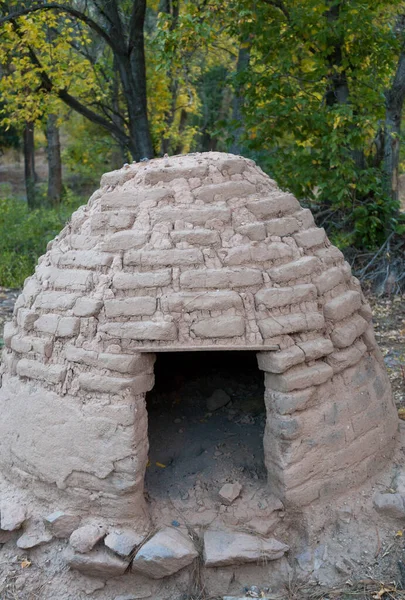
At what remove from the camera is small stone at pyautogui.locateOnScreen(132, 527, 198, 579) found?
3127mm

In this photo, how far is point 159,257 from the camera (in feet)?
10.9

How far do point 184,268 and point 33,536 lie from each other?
175cm

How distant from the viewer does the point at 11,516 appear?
3.38 metres

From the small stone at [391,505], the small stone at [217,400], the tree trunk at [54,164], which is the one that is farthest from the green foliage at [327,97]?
the tree trunk at [54,164]

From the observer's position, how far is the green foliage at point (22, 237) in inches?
364

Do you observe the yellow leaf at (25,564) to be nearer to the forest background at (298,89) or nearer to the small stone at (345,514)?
the small stone at (345,514)

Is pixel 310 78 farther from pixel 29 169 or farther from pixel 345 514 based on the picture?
pixel 29 169

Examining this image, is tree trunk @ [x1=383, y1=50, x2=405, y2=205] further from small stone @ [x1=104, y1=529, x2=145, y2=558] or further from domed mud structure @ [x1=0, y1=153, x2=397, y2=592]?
small stone @ [x1=104, y1=529, x2=145, y2=558]

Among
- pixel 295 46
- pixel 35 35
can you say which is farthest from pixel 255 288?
pixel 35 35

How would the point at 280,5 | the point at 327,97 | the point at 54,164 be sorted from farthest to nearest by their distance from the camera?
1. the point at 54,164
2. the point at 327,97
3. the point at 280,5

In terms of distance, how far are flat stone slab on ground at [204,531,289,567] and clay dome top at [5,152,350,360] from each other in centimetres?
109

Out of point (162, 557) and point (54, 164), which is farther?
point (54, 164)

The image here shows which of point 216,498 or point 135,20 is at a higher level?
point 135,20

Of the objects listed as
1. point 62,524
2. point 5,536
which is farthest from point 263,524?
point 5,536
